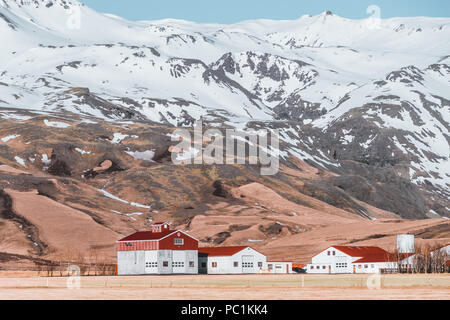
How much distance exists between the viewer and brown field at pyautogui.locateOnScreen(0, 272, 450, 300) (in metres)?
66.8

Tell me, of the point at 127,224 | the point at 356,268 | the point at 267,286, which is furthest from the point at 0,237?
the point at 267,286

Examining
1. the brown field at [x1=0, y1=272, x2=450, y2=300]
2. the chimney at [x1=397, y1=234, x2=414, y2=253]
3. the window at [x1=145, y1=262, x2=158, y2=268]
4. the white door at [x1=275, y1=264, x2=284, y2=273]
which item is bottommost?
the brown field at [x1=0, y1=272, x2=450, y2=300]

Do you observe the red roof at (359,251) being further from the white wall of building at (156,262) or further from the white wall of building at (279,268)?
the white wall of building at (156,262)

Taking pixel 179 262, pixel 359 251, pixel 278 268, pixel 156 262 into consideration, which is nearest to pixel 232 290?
pixel 156 262

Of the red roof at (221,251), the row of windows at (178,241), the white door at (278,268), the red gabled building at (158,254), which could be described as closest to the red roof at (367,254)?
the white door at (278,268)

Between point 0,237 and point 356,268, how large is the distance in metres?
73.3

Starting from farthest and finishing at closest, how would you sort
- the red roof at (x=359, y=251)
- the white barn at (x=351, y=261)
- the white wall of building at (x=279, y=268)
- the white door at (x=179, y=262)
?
the white wall of building at (x=279, y=268), the red roof at (x=359, y=251), the white door at (x=179, y=262), the white barn at (x=351, y=261)

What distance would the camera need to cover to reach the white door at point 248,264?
408 feet

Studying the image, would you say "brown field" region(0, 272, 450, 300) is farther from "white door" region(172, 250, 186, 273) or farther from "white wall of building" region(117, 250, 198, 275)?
"white door" region(172, 250, 186, 273)

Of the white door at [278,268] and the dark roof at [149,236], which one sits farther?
the white door at [278,268]

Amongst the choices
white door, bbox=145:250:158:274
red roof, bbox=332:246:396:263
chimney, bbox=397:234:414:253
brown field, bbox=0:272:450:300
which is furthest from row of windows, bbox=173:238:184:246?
chimney, bbox=397:234:414:253

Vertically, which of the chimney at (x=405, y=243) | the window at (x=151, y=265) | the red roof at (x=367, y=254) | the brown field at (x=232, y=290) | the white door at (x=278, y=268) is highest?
the chimney at (x=405, y=243)
